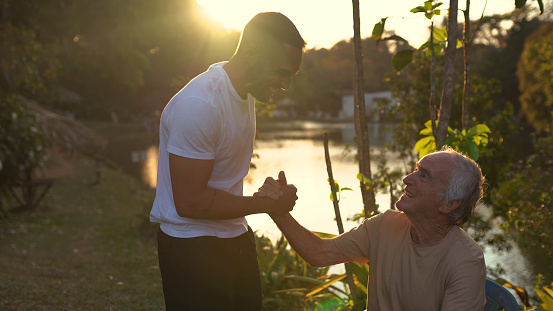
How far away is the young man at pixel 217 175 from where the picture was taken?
2012 millimetres

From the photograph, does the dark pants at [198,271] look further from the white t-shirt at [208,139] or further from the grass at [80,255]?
the grass at [80,255]

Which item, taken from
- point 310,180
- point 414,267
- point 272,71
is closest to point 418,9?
point 272,71

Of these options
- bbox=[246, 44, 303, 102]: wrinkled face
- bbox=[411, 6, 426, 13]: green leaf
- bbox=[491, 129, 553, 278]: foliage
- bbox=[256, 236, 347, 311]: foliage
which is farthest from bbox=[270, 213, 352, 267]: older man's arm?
bbox=[491, 129, 553, 278]: foliage

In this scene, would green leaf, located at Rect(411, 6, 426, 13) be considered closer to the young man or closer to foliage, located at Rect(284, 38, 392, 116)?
the young man

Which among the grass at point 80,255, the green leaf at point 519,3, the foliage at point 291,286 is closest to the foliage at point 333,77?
the grass at point 80,255

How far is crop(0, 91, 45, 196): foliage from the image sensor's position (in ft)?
30.2

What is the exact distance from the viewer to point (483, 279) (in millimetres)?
2107

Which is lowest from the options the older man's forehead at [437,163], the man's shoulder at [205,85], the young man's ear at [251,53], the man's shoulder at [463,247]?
the man's shoulder at [463,247]

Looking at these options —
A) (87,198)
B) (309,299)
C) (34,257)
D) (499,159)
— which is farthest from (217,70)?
(87,198)

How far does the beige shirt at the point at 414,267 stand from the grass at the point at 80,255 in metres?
3.48

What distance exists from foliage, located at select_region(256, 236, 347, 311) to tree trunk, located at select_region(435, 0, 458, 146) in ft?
6.28

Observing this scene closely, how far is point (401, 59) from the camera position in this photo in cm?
350

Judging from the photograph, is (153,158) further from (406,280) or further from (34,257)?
(406,280)

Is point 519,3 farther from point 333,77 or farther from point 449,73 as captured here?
point 333,77
